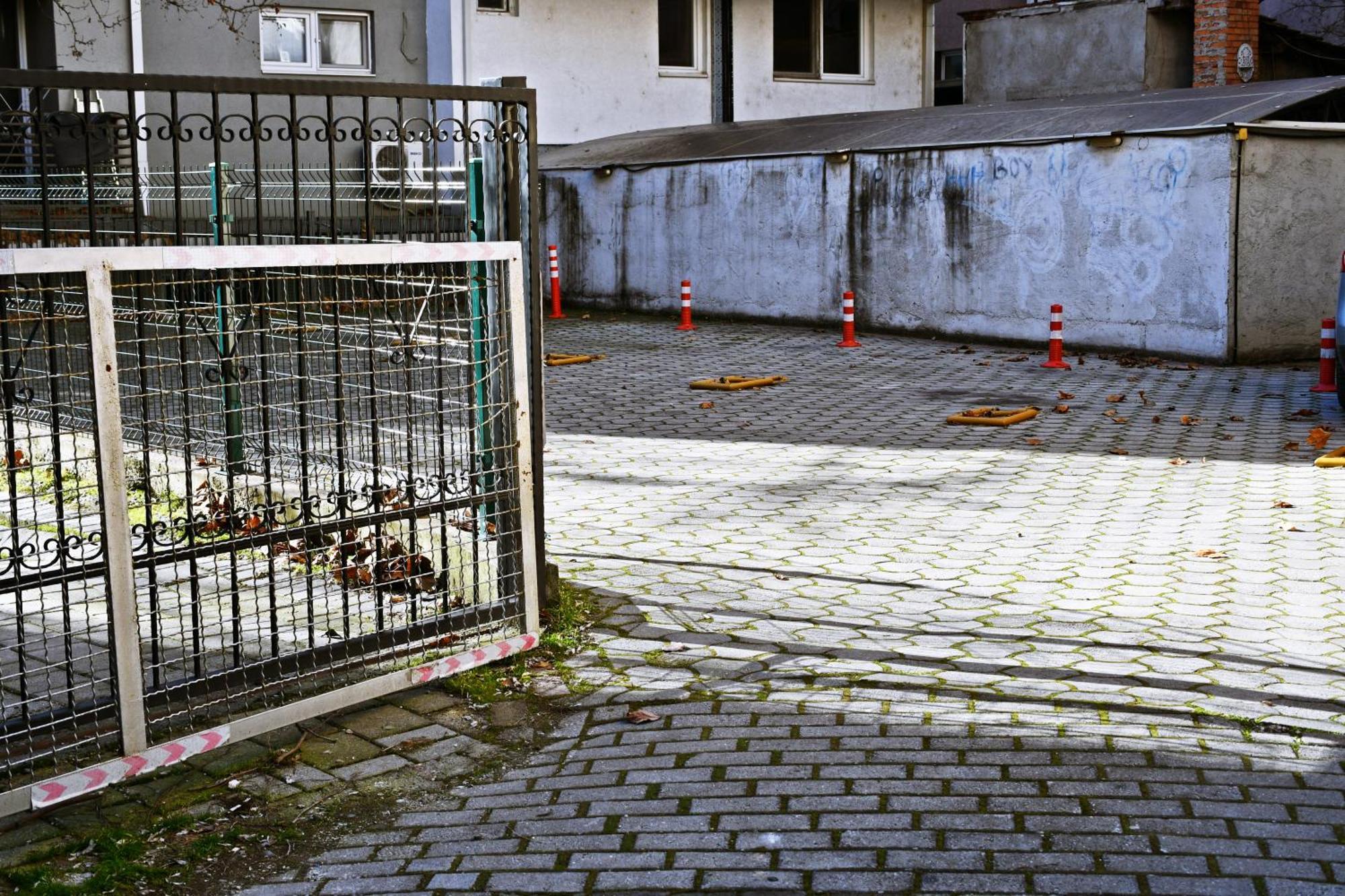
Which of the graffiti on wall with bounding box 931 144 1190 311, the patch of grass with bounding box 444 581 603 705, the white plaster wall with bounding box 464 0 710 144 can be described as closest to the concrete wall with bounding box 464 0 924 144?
the white plaster wall with bounding box 464 0 710 144

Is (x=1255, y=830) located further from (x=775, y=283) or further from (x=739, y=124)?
(x=739, y=124)

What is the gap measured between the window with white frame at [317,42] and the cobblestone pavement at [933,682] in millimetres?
15200

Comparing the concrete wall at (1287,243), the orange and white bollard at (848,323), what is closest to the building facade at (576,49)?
the orange and white bollard at (848,323)

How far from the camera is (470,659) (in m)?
5.61

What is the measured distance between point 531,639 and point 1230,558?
3570 mm

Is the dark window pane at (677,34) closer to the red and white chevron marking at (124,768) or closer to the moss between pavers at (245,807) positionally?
the moss between pavers at (245,807)

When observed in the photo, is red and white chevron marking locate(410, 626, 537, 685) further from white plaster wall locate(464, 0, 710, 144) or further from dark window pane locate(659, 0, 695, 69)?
dark window pane locate(659, 0, 695, 69)

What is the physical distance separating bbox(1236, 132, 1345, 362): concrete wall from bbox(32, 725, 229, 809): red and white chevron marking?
42.7 feet

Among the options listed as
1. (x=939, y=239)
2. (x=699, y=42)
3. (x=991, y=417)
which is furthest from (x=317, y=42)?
(x=991, y=417)

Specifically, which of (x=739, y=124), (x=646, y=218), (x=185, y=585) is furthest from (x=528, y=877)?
(x=739, y=124)

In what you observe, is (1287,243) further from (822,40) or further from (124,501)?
(822,40)

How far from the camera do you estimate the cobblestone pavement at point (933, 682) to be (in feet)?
13.2

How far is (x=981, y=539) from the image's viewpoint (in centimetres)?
787

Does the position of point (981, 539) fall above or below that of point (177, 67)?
below
